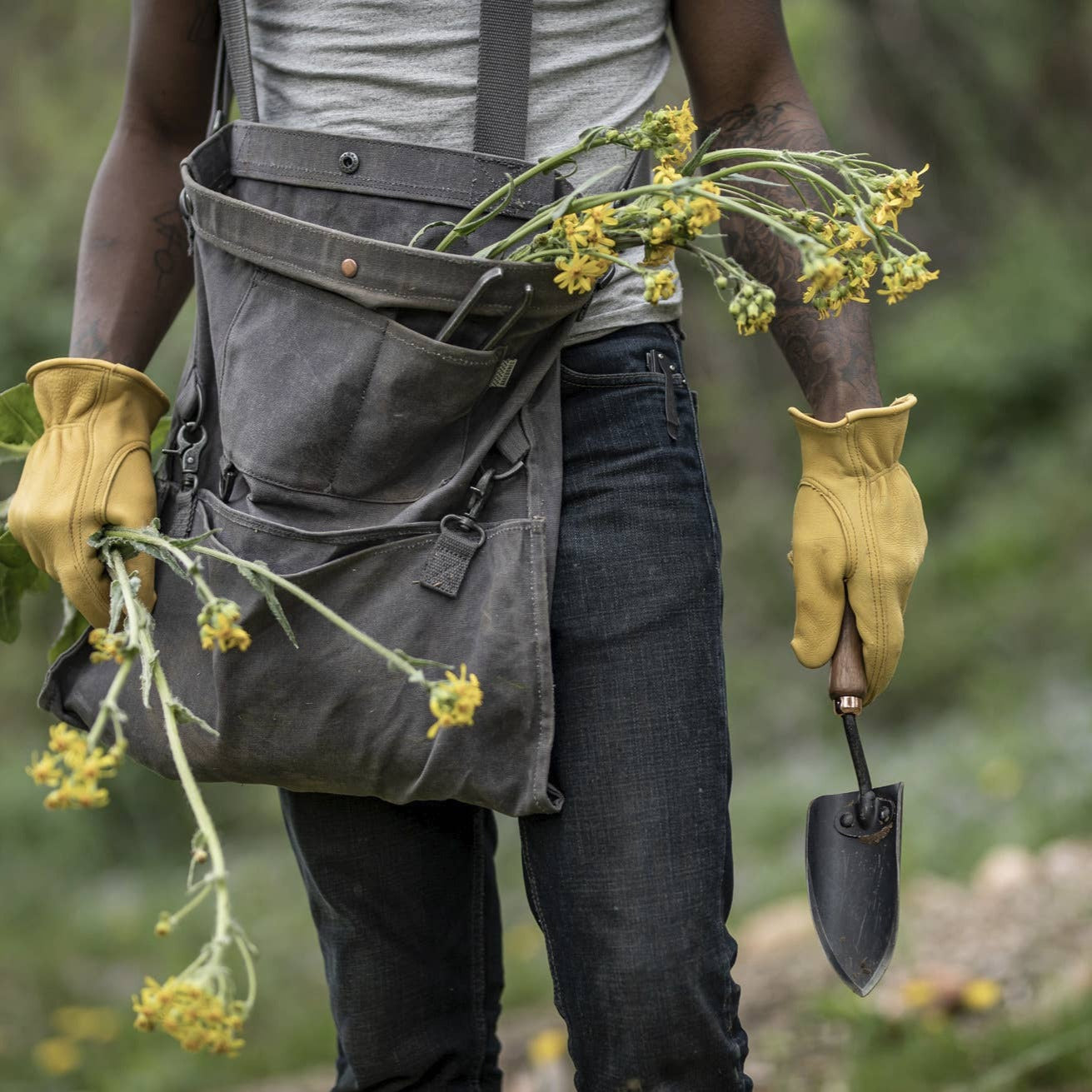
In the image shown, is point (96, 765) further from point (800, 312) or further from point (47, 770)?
point (800, 312)

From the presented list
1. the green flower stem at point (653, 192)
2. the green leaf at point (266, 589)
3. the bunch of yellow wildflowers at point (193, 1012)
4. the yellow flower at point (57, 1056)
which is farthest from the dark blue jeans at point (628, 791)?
the yellow flower at point (57, 1056)

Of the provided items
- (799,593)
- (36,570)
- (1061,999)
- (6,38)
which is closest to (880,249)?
(799,593)

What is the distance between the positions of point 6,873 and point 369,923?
4.53m

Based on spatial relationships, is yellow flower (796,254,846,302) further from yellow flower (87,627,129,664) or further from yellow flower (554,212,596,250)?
yellow flower (87,627,129,664)

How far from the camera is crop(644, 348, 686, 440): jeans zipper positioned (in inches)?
64.8

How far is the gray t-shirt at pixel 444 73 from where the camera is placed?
162 cm

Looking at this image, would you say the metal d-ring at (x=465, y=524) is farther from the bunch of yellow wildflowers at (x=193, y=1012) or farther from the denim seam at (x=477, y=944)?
the bunch of yellow wildflowers at (x=193, y=1012)

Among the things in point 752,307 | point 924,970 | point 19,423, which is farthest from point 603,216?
point 924,970

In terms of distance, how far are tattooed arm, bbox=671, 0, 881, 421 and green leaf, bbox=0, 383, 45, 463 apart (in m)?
0.91

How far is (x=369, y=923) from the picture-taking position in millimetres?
1752

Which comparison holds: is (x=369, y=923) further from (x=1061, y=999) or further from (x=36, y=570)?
(x=1061, y=999)

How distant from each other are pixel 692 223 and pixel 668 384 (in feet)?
1.30

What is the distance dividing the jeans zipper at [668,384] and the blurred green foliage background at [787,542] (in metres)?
1.69

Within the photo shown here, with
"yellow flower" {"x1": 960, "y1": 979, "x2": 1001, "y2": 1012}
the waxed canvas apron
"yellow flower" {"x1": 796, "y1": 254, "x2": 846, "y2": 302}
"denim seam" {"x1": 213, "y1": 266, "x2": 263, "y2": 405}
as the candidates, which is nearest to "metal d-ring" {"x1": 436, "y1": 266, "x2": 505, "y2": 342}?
the waxed canvas apron
